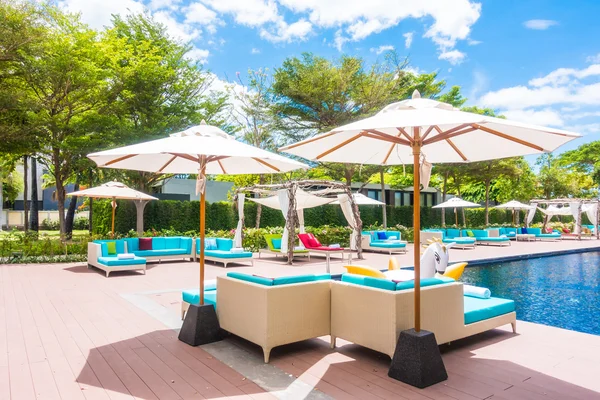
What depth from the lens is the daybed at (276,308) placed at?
3.98 meters

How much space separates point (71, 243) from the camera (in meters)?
13.3

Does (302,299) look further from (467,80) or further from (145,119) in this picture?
(467,80)

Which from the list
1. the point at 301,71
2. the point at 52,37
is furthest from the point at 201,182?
the point at 301,71

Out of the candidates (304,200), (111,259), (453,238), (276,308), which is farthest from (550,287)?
(111,259)

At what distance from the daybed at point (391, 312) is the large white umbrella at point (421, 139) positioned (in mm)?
229

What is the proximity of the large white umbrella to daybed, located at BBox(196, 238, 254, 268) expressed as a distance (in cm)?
A: 732

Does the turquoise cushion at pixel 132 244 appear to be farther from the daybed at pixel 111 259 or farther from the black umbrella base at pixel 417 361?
the black umbrella base at pixel 417 361

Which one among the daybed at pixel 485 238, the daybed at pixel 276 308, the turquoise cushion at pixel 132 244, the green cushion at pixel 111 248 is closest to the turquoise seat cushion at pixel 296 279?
the daybed at pixel 276 308

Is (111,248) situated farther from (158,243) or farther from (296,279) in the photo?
(296,279)

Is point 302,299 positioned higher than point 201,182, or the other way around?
point 201,182

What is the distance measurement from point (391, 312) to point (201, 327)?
2.06m

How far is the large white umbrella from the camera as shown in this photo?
334 centimetres

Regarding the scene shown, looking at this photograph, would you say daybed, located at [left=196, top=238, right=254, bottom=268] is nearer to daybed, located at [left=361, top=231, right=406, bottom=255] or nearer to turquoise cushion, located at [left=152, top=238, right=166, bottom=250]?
turquoise cushion, located at [left=152, top=238, right=166, bottom=250]

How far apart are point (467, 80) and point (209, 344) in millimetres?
25638
